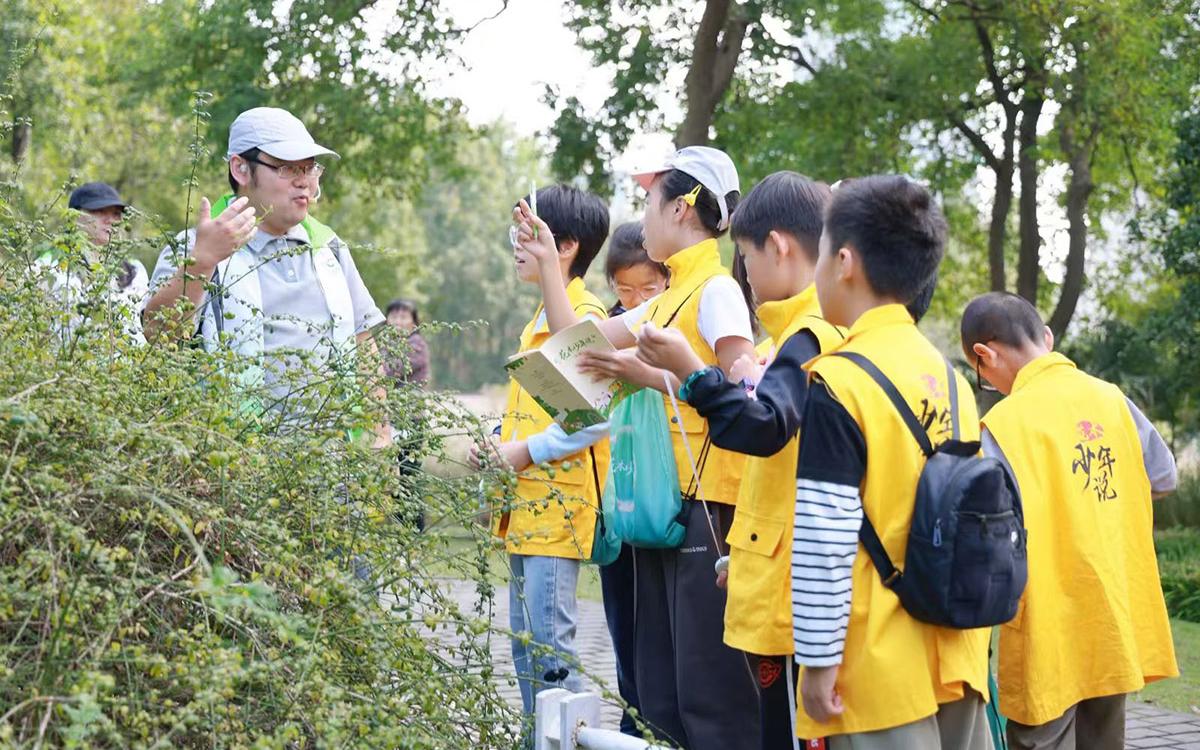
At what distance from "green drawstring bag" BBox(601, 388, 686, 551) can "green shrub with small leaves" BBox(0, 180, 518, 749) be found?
0.67 metres

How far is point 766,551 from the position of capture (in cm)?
324

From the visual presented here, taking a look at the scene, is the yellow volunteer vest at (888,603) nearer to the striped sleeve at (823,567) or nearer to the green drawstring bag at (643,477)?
the striped sleeve at (823,567)

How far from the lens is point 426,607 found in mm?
3258

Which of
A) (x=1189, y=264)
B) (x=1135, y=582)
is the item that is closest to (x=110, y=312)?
(x=1135, y=582)

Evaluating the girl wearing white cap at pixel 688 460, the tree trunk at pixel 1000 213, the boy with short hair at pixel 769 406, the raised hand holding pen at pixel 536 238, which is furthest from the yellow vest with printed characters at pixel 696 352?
the tree trunk at pixel 1000 213

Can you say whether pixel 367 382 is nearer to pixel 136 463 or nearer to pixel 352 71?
pixel 136 463

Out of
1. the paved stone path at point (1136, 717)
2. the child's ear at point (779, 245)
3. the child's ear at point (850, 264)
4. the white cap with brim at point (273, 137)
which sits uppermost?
the white cap with brim at point (273, 137)

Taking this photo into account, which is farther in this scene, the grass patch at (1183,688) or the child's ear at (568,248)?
the grass patch at (1183,688)

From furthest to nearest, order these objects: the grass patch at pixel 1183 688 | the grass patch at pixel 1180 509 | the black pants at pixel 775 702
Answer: the grass patch at pixel 1180 509
the grass patch at pixel 1183 688
the black pants at pixel 775 702

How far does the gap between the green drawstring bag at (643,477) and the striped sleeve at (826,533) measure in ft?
3.56

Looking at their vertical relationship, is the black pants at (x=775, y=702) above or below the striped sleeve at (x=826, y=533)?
below

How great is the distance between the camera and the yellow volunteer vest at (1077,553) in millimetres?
4164

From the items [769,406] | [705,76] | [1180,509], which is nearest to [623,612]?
[769,406]

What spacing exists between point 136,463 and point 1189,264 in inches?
572
